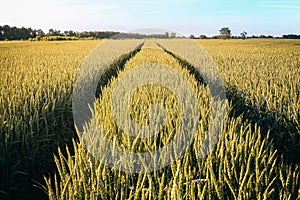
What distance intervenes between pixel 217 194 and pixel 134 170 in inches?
21.6

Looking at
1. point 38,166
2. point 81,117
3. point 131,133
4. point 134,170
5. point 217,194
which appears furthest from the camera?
point 81,117

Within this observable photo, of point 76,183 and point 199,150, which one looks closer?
point 76,183

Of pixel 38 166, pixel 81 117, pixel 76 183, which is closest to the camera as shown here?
pixel 76 183

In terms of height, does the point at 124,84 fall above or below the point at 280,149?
above

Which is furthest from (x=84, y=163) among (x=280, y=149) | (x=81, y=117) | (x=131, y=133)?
(x=81, y=117)

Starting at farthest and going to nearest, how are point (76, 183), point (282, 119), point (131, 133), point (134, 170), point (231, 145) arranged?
1. point (282, 119)
2. point (131, 133)
3. point (231, 145)
4. point (134, 170)
5. point (76, 183)

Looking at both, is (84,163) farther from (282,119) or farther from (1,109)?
(282,119)

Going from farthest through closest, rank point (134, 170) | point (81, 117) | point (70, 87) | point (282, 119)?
1. point (70, 87)
2. point (81, 117)
3. point (282, 119)
4. point (134, 170)

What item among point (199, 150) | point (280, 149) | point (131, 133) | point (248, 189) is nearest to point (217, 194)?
point (248, 189)

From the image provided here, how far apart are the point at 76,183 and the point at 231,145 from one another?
100 cm

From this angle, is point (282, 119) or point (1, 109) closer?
point (1, 109)

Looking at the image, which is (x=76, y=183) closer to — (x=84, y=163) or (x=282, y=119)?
(x=84, y=163)

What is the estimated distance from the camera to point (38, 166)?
321cm

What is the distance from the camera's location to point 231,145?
207 centimetres
